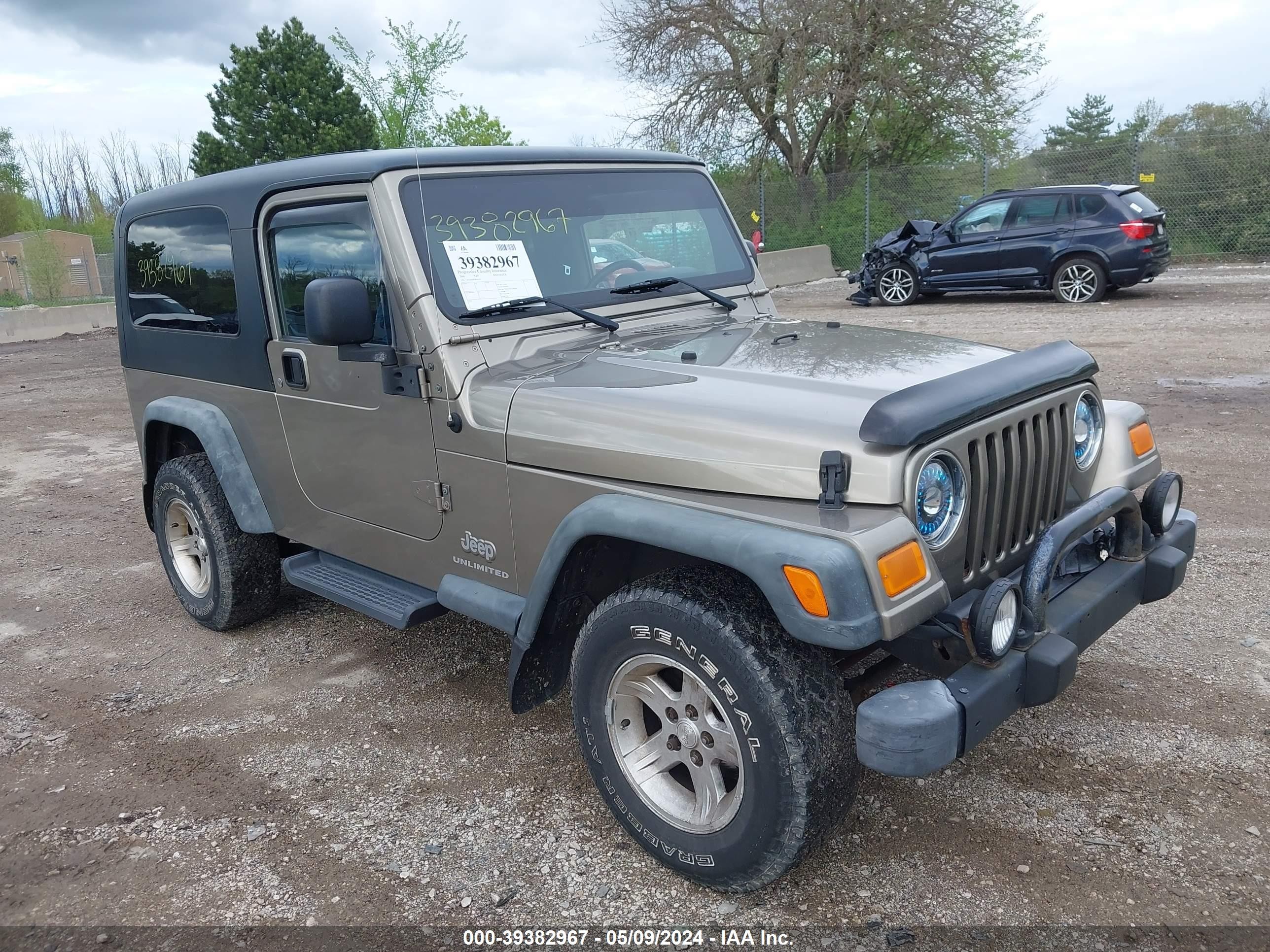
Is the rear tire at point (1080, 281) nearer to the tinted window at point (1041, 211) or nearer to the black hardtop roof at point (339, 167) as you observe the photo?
the tinted window at point (1041, 211)

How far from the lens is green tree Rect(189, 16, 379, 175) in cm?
3011

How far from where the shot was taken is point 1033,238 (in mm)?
14258

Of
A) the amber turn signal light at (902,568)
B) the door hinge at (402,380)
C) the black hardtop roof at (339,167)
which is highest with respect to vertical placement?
the black hardtop roof at (339,167)

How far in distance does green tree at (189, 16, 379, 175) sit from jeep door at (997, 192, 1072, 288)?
72.8 ft

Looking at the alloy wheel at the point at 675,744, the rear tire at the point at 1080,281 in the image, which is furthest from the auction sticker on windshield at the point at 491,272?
the rear tire at the point at 1080,281

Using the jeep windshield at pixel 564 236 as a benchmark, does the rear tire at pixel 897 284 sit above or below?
below

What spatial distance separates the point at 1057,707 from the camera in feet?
11.8

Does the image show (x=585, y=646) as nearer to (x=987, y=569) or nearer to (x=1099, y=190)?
(x=987, y=569)

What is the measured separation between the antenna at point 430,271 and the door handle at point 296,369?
0.78 meters

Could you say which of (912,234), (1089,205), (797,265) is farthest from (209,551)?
(797,265)

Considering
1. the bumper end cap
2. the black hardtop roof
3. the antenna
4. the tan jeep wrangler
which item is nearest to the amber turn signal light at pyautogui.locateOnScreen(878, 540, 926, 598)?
the tan jeep wrangler

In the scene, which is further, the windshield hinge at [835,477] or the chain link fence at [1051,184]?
the chain link fence at [1051,184]

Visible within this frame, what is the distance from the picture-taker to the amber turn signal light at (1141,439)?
10.7 ft

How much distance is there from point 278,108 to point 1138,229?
26.1 metres
